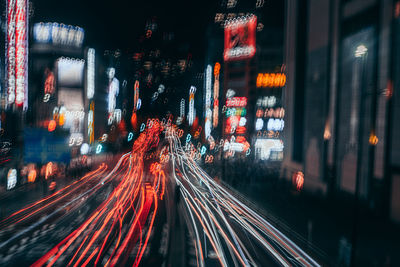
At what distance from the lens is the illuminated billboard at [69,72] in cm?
5188

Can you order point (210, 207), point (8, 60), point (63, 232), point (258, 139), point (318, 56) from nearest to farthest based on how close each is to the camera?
1. point (63, 232)
2. point (210, 207)
3. point (318, 56)
4. point (8, 60)
5. point (258, 139)

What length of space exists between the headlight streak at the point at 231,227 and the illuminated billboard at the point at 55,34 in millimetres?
43677

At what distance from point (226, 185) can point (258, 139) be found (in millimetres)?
26222

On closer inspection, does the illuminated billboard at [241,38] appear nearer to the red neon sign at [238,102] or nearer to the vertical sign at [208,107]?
the red neon sign at [238,102]

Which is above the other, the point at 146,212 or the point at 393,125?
the point at 393,125

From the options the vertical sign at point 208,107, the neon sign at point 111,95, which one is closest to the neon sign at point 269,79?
the vertical sign at point 208,107

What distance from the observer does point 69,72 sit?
52312mm

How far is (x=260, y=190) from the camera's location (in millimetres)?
24422

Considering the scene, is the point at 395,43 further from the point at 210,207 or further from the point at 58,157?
the point at 58,157

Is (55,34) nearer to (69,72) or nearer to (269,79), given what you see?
(69,72)

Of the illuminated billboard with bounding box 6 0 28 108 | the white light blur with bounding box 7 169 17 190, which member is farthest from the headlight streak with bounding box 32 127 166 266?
the illuminated billboard with bounding box 6 0 28 108

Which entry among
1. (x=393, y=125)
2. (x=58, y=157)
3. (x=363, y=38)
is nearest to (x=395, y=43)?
(x=363, y=38)

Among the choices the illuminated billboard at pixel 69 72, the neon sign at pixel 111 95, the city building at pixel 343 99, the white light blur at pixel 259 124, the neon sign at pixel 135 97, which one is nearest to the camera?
the city building at pixel 343 99

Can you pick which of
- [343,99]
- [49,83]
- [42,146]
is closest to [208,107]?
[49,83]
